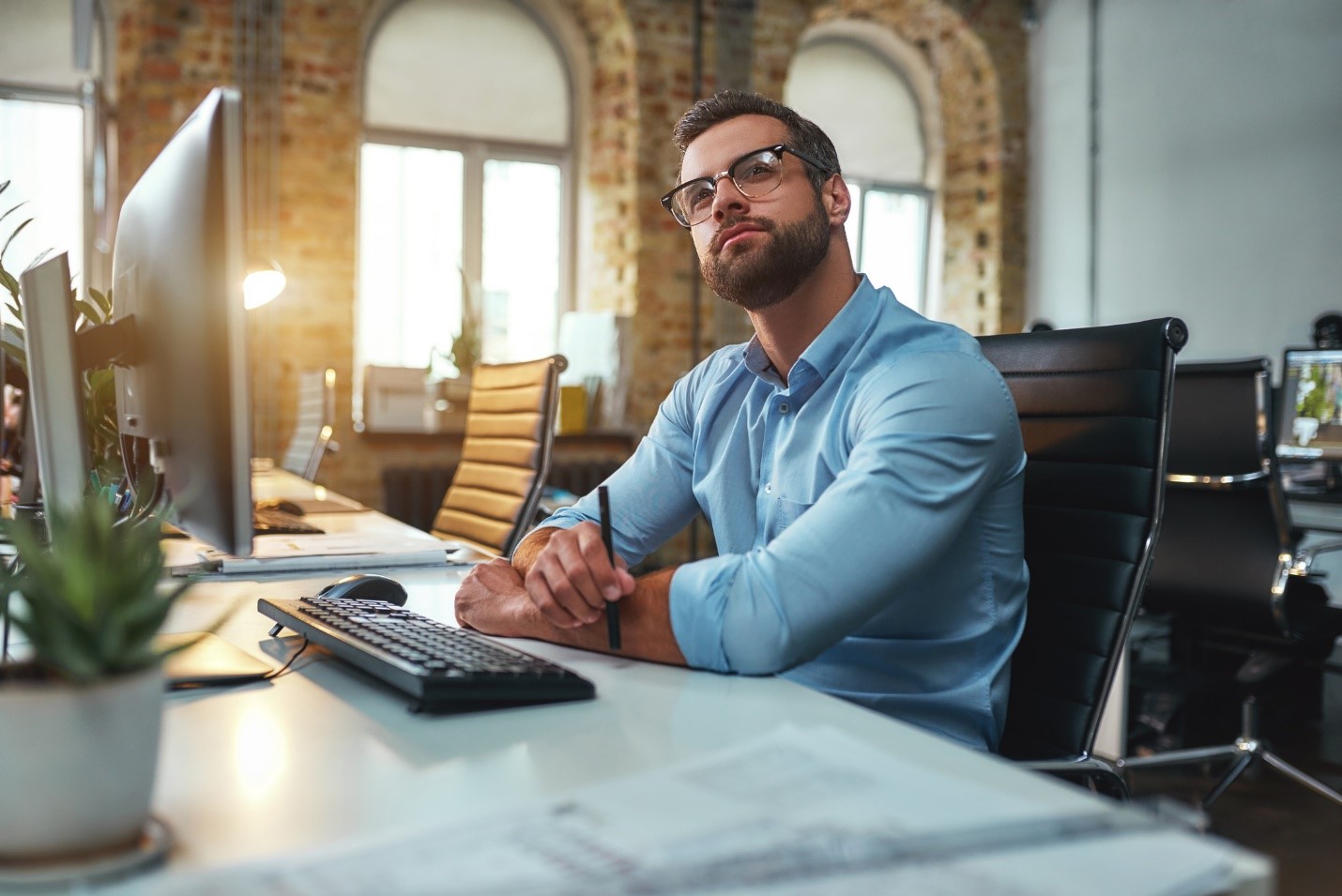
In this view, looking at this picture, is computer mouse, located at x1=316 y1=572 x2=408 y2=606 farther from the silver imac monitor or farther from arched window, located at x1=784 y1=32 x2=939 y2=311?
arched window, located at x1=784 y1=32 x2=939 y2=311

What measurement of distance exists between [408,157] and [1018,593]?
4.70 metres

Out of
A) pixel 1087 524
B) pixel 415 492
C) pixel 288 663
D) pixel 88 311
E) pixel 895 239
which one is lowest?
pixel 415 492

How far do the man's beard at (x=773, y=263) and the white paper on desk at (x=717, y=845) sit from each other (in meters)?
0.93

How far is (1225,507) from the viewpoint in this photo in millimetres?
2639

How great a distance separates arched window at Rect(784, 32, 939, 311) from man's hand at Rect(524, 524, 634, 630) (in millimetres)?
5462

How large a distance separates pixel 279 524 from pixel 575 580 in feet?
3.71

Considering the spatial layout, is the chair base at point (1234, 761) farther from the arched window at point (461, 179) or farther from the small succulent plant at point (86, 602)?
the arched window at point (461, 179)

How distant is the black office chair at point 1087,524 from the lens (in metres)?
1.25

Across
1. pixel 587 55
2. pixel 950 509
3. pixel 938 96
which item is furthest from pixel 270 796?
pixel 938 96

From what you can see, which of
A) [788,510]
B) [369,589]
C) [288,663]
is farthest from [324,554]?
[788,510]

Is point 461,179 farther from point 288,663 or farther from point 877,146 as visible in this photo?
point 288,663

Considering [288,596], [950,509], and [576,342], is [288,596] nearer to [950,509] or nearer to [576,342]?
[950,509]

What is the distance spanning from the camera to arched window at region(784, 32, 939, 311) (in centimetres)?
636

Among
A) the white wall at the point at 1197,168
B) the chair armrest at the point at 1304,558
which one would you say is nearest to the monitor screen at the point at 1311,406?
the chair armrest at the point at 1304,558
